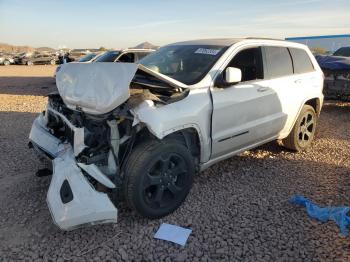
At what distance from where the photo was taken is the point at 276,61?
514cm

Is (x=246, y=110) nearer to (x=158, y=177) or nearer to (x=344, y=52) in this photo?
(x=158, y=177)

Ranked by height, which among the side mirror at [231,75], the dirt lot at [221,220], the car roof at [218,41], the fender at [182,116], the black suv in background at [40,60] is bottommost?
the black suv in background at [40,60]

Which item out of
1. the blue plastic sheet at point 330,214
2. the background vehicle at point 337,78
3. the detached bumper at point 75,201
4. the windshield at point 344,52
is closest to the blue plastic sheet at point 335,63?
the background vehicle at point 337,78

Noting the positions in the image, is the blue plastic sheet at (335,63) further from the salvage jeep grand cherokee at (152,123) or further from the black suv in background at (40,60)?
the black suv in background at (40,60)

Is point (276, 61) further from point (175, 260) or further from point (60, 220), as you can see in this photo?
point (60, 220)

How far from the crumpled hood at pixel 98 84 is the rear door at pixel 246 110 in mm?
612

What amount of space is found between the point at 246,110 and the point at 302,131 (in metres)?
1.86

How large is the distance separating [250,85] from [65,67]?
7.50ft

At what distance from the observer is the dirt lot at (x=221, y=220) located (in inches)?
128

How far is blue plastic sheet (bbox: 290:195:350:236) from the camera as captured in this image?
362 cm

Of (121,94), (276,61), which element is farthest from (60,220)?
(276,61)

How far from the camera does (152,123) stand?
3.40 m

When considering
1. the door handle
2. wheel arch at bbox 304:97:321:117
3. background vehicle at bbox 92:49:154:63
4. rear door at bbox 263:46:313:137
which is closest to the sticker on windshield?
the door handle

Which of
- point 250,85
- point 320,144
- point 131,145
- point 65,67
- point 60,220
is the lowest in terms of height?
point 320,144
